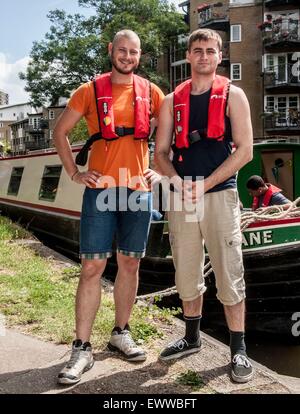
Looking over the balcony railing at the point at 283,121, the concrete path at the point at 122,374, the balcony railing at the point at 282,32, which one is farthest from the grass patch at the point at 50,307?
the balcony railing at the point at 282,32

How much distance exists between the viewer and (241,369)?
9.56 feet

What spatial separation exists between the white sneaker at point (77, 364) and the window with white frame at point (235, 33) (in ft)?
108

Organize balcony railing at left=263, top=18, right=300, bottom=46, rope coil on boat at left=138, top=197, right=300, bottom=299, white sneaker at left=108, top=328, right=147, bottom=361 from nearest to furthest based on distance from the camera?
1. white sneaker at left=108, top=328, right=147, bottom=361
2. rope coil on boat at left=138, top=197, right=300, bottom=299
3. balcony railing at left=263, top=18, right=300, bottom=46

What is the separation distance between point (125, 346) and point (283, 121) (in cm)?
2970

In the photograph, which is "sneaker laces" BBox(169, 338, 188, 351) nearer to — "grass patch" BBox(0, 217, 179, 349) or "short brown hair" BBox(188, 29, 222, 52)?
"grass patch" BBox(0, 217, 179, 349)

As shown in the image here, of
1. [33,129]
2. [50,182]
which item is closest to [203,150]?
[50,182]

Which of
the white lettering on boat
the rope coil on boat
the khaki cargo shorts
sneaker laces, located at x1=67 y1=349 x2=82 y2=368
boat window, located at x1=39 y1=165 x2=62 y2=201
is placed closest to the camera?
sneaker laces, located at x1=67 y1=349 x2=82 y2=368

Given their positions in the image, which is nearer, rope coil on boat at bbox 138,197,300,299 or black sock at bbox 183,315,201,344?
black sock at bbox 183,315,201,344

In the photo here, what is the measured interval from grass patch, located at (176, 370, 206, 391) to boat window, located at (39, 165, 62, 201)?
588 cm

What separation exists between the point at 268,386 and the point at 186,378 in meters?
0.44

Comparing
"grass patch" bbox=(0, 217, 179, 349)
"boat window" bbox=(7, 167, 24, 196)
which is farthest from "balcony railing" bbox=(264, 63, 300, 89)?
"grass patch" bbox=(0, 217, 179, 349)

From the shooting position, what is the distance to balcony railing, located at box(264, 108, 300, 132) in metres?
30.8

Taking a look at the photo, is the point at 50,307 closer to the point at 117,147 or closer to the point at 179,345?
the point at 179,345

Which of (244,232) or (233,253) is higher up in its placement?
(233,253)
